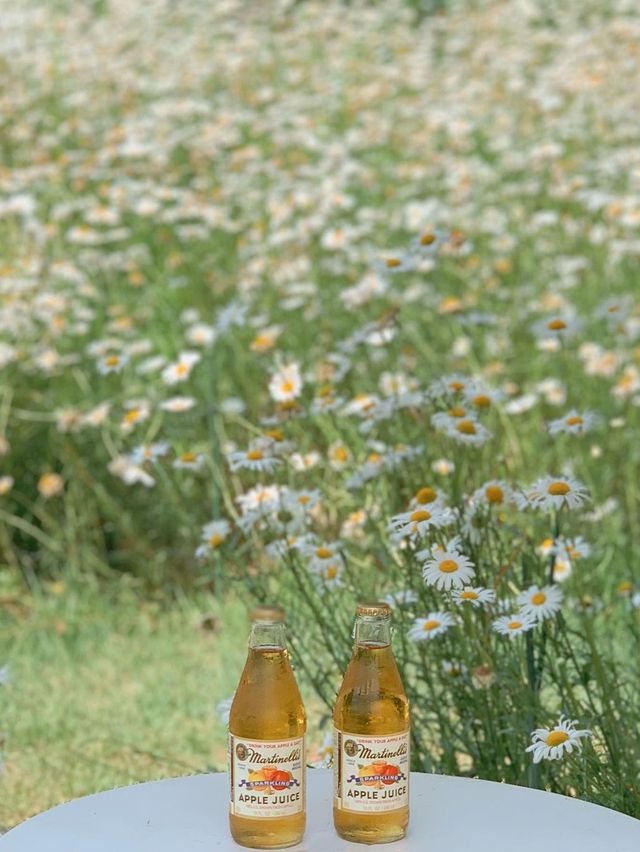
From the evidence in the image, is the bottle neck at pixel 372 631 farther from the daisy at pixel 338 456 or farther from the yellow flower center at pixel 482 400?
the daisy at pixel 338 456

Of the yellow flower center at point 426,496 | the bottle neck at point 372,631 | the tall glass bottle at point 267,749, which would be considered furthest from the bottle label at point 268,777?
the yellow flower center at point 426,496

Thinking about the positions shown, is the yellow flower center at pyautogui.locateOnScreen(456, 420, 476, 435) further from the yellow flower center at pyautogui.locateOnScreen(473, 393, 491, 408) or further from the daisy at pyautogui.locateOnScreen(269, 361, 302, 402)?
the daisy at pyautogui.locateOnScreen(269, 361, 302, 402)

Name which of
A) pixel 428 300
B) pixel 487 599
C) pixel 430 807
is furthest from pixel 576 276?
pixel 430 807

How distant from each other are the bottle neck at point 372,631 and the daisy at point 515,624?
57 cm

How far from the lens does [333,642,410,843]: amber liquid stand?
5.40 ft

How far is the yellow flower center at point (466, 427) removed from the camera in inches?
102

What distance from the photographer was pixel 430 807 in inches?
69.3

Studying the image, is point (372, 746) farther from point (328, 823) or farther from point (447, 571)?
point (447, 571)

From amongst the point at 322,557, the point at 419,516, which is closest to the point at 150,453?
the point at 322,557

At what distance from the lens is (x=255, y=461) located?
2709mm

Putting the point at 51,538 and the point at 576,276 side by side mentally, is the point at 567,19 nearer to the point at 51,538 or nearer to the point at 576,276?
the point at 576,276

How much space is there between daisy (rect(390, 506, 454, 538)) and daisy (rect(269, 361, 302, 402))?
0.72 meters

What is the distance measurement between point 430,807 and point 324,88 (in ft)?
17.6

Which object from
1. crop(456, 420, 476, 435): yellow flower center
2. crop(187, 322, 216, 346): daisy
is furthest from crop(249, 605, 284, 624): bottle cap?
crop(187, 322, 216, 346): daisy
